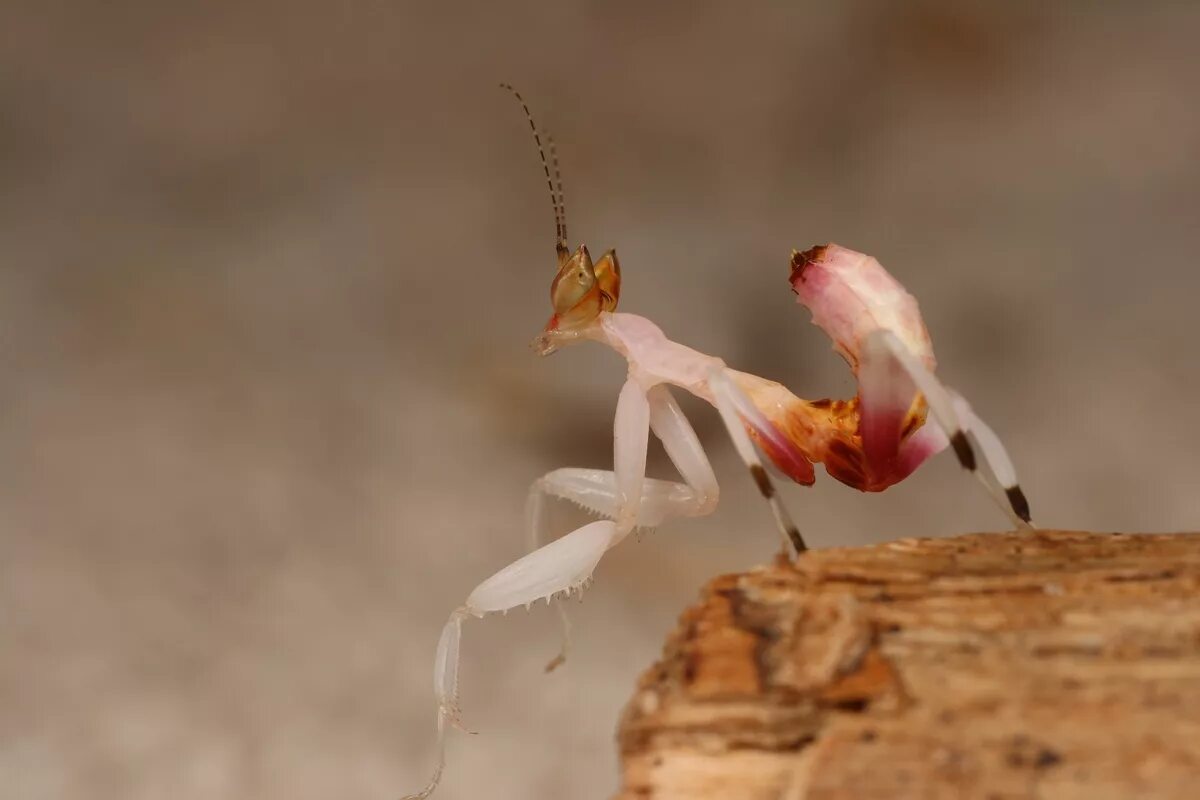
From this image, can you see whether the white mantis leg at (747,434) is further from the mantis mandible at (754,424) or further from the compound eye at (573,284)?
the compound eye at (573,284)

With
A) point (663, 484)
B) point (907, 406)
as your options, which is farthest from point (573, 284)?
point (907, 406)

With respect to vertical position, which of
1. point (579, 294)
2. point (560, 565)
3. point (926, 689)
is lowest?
point (926, 689)

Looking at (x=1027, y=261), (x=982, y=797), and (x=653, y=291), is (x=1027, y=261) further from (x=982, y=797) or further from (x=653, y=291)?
(x=982, y=797)

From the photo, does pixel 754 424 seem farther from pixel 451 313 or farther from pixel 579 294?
pixel 451 313

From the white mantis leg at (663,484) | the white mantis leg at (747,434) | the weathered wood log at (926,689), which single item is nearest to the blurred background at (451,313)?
the white mantis leg at (663,484)

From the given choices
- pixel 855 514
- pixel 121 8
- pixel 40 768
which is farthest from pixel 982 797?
pixel 121 8

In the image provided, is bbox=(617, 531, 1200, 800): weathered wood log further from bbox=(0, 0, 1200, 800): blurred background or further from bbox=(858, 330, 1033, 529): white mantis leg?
bbox=(0, 0, 1200, 800): blurred background
